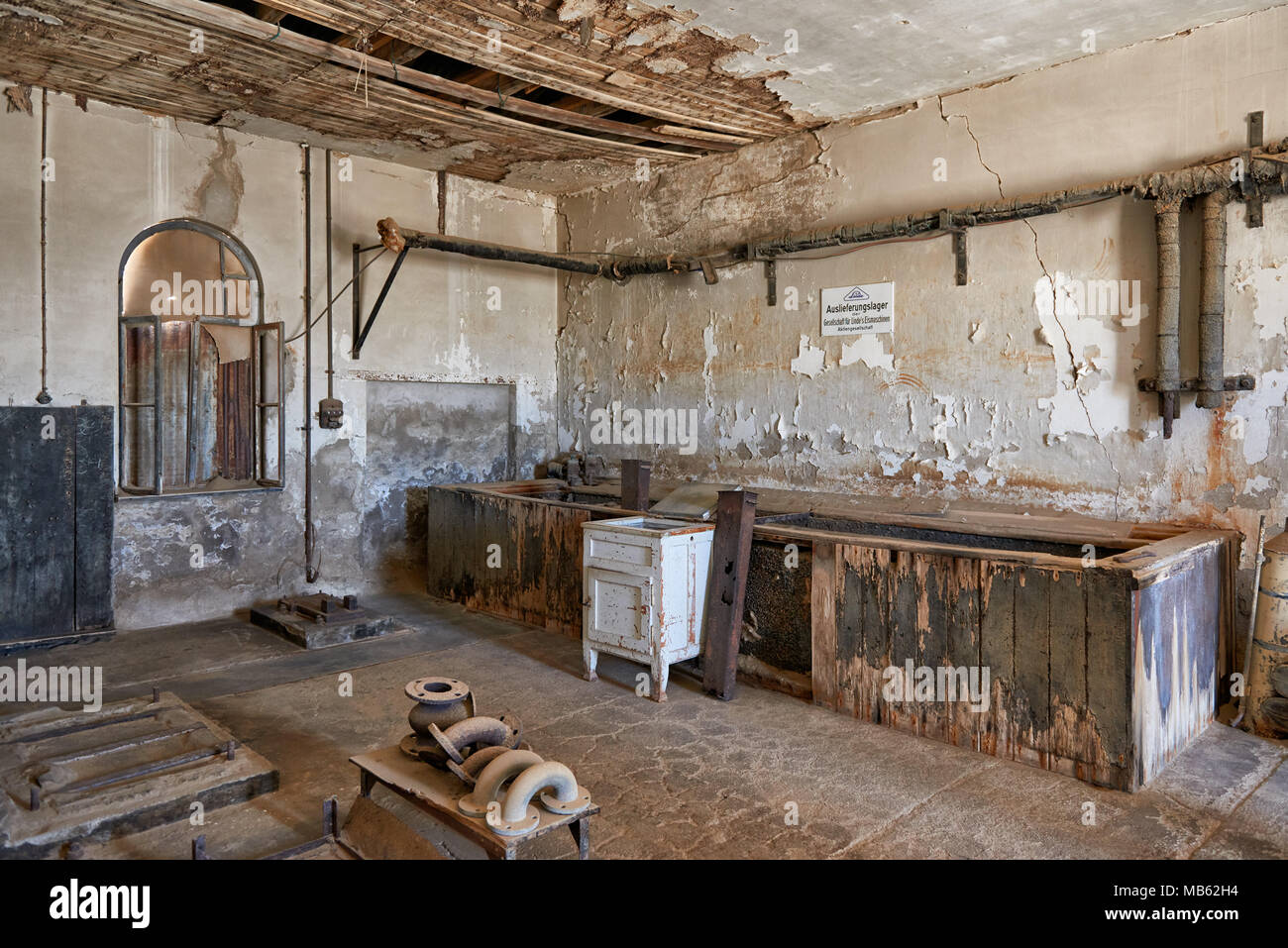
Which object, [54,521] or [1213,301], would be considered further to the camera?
[54,521]

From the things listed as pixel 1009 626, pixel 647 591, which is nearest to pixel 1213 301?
pixel 1009 626

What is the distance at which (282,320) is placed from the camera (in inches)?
240

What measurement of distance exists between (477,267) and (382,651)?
3458mm

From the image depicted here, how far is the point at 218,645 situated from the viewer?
5.14 metres

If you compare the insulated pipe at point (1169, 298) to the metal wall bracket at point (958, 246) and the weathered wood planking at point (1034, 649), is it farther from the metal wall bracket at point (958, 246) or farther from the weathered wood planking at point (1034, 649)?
the metal wall bracket at point (958, 246)

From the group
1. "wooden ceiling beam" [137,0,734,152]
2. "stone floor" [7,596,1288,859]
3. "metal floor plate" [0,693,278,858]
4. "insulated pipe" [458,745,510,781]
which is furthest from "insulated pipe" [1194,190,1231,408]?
"metal floor plate" [0,693,278,858]

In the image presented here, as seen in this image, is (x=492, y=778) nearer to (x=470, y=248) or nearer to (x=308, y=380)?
(x=308, y=380)

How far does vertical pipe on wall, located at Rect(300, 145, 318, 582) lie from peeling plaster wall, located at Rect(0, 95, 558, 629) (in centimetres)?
5

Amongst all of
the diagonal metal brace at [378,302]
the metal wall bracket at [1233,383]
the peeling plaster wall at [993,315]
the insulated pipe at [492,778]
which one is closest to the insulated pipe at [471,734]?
the insulated pipe at [492,778]

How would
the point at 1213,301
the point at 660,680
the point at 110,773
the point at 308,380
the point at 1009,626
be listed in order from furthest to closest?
1. the point at 308,380
2. the point at 660,680
3. the point at 1213,301
4. the point at 1009,626
5. the point at 110,773

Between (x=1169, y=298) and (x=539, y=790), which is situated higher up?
(x=1169, y=298)

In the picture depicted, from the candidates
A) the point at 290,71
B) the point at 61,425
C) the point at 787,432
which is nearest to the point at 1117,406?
the point at 787,432

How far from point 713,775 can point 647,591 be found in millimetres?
1085

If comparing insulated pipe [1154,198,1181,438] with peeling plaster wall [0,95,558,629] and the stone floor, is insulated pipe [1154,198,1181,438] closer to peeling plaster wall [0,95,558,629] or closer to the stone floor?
the stone floor
